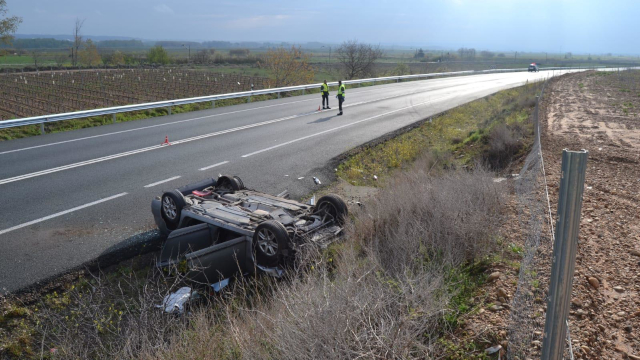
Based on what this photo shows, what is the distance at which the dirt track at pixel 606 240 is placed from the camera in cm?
415

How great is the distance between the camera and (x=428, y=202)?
7.13 meters

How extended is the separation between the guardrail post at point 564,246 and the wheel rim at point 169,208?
6398 mm

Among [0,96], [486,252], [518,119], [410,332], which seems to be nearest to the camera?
[410,332]

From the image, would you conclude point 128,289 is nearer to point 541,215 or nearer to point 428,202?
point 428,202

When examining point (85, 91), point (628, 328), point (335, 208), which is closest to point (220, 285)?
point (335, 208)

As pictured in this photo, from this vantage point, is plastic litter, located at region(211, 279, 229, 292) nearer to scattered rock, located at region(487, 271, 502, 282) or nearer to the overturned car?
the overturned car

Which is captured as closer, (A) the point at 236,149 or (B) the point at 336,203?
(B) the point at 336,203

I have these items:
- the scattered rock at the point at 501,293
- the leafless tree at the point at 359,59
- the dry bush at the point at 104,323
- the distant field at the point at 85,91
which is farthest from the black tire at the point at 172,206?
the leafless tree at the point at 359,59

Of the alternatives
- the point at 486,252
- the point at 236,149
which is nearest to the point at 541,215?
the point at 486,252

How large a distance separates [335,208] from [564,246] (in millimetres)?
5351

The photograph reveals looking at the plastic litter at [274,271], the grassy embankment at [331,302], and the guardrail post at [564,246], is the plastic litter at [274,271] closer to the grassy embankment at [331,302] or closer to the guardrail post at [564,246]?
the grassy embankment at [331,302]

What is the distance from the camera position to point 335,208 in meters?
7.79

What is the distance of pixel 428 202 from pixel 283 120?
1412 cm

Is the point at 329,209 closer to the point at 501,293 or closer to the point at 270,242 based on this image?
the point at 270,242
